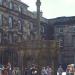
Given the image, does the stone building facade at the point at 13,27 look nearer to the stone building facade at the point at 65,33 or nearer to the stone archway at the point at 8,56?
the stone archway at the point at 8,56

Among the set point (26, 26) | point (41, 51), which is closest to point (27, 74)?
point (41, 51)

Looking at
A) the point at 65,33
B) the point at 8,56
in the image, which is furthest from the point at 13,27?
the point at 65,33

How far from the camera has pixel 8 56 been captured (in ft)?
153

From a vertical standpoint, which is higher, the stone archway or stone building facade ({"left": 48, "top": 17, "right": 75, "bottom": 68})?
stone building facade ({"left": 48, "top": 17, "right": 75, "bottom": 68})

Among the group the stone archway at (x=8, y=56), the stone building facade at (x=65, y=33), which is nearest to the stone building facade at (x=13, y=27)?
the stone archway at (x=8, y=56)

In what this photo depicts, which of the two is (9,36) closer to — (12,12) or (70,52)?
(12,12)

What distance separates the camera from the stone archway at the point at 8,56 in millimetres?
45250

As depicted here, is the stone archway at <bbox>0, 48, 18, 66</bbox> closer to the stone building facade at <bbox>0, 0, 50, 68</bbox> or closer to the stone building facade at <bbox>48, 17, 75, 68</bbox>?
the stone building facade at <bbox>0, 0, 50, 68</bbox>

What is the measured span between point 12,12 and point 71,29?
45.9 feet

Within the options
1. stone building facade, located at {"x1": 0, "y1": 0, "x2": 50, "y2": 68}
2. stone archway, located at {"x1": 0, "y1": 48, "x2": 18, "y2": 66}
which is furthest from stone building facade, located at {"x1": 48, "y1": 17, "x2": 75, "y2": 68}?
stone archway, located at {"x1": 0, "y1": 48, "x2": 18, "y2": 66}

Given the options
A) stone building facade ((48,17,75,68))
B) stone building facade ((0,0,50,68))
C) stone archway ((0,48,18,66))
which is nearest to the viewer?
stone archway ((0,48,18,66))

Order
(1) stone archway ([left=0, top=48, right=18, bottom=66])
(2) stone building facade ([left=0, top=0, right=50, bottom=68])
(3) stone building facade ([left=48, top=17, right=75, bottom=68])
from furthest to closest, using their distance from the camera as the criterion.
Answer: (3) stone building facade ([left=48, top=17, right=75, bottom=68]), (2) stone building facade ([left=0, top=0, right=50, bottom=68]), (1) stone archway ([left=0, top=48, right=18, bottom=66])

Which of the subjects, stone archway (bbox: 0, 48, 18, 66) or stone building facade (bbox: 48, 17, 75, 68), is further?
stone building facade (bbox: 48, 17, 75, 68)

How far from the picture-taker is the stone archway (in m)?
45.2
